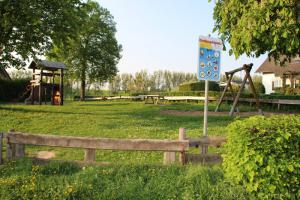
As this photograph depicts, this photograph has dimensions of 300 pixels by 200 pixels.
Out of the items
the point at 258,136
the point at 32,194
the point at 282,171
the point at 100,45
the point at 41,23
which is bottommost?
the point at 32,194

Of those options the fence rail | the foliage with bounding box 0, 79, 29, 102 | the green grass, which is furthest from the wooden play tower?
the fence rail

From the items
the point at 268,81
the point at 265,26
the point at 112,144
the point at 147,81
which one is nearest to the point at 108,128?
the point at 112,144

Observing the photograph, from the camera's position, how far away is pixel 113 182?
6.27 metres

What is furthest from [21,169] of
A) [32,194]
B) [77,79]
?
[77,79]

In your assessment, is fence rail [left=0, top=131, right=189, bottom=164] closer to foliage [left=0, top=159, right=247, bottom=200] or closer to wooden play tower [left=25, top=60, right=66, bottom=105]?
foliage [left=0, top=159, right=247, bottom=200]

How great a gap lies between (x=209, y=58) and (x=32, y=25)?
45.7 feet

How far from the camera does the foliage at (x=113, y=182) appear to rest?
5707 millimetres

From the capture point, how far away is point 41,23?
19391mm

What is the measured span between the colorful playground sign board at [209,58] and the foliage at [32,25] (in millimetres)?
12831

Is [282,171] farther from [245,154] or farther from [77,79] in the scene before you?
[77,79]

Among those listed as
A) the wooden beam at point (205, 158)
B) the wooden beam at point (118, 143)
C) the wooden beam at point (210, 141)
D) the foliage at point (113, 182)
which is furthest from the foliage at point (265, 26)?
the foliage at point (113, 182)

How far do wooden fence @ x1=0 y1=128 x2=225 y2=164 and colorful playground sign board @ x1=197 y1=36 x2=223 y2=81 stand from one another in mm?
A: 1655

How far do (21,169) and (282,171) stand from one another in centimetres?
491

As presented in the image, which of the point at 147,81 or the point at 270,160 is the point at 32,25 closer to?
the point at 270,160
